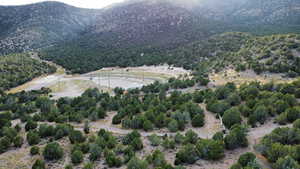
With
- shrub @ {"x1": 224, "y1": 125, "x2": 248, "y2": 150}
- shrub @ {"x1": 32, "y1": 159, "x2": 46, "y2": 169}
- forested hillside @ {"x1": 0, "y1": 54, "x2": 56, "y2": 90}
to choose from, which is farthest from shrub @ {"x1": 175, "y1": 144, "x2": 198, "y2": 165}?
forested hillside @ {"x1": 0, "y1": 54, "x2": 56, "y2": 90}

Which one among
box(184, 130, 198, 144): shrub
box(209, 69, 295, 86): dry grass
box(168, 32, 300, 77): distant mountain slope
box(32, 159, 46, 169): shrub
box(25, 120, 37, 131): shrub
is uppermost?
box(168, 32, 300, 77): distant mountain slope

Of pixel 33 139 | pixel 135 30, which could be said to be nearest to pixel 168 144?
pixel 33 139

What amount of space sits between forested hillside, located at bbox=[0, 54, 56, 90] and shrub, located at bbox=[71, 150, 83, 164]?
59420 mm

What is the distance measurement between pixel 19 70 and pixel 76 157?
248 ft

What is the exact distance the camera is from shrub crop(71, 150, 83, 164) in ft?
86.6

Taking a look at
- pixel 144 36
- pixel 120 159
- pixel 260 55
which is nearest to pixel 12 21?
pixel 144 36

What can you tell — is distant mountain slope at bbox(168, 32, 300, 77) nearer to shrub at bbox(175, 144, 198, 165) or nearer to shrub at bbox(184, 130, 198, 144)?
shrub at bbox(184, 130, 198, 144)

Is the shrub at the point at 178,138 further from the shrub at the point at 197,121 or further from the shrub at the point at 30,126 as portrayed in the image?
the shrub at the point at 30,126

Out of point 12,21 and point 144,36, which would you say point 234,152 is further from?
point 12,21

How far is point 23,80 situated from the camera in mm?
80188

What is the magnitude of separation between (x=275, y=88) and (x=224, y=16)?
163621 millimetres

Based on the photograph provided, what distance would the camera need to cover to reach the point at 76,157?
26422 millimetres

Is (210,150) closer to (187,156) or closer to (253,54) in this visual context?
(187,156)

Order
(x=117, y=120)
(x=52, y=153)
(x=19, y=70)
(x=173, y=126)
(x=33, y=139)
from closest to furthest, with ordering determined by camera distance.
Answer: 1. (x=52, y=153)
2. (x=33, y=139)
3. (x=173, y=126)
4. (x=117, y=120)
5. (x=19, y=70)
